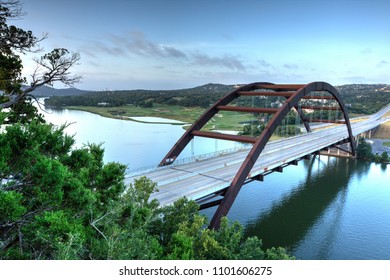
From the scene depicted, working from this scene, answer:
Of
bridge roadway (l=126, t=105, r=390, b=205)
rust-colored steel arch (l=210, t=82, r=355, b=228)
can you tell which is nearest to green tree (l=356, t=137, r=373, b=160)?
bridge roadway (l=126, t=105, r=390, b=205)

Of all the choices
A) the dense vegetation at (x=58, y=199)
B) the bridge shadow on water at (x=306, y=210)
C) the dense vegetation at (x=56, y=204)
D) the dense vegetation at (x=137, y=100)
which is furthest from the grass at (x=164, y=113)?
the dense vegetation at (x=56, y=204)

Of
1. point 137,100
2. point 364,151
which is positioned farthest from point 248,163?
point 137,100

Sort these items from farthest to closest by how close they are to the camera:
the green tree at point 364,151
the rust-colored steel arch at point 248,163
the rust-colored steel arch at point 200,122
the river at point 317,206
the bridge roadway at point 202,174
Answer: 1. the green tree at point 364,151
2. the rust-colored steel arch at point 200,122
3. the river at point 317,206
4. the rust-colored steel arch at point 248,163
5. the bridge roadway at point 202,174

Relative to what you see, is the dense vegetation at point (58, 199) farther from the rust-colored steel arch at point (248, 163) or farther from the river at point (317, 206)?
the rust-colored steel arch at point (248, 163)

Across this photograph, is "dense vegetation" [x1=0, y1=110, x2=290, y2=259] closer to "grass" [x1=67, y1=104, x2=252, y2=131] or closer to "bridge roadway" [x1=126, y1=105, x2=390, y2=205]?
"bridge roadway" [x1=126, y1=105, x2=390, y2=205]

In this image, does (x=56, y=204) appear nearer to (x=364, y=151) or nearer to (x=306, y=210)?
(x=306, y=210)

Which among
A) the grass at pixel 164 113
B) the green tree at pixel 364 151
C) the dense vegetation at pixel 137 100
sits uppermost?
the dense vegetation at pixel 137 100

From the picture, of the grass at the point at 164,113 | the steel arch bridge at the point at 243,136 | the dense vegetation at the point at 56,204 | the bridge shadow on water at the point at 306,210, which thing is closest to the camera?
the dense vegetation at the point at 56,204
